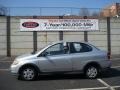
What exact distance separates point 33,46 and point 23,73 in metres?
17.2

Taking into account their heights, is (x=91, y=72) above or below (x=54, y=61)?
below

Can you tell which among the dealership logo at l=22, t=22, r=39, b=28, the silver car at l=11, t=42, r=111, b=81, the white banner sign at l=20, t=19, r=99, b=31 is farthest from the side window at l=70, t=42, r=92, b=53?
the dealership logo at l=22, t=22, r=39, b=28

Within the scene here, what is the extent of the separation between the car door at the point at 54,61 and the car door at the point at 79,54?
0.22m

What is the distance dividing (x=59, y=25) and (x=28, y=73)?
1776cm

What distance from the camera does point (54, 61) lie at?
13367mm

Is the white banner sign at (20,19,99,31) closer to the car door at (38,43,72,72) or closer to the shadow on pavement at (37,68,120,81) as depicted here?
the shadow on pavement at (37,68,120,81)

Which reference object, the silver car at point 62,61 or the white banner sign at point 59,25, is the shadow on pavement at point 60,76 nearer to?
the silver car at point 62,61

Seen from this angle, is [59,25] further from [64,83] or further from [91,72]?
[64,83]

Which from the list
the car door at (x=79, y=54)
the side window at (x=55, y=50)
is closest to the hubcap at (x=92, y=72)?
the car door at (x=79, y=54)

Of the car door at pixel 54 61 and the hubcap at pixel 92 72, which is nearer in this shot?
the car door at pixel 54 61

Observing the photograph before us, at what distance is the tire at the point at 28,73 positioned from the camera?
13.3 m

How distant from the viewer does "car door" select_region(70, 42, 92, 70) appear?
13539mm

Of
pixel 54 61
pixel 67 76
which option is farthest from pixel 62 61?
pixel 67 76

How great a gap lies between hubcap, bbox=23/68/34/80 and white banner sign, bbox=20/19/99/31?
57.0 ft
